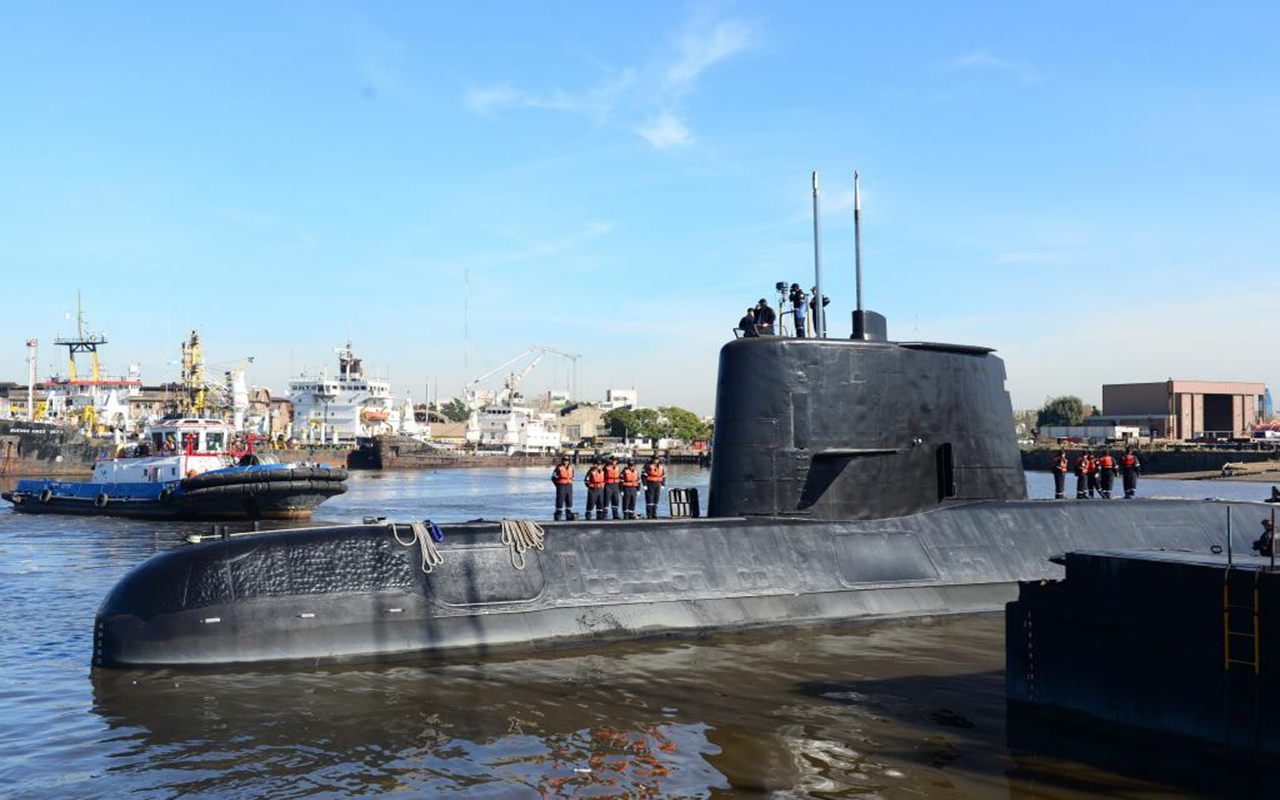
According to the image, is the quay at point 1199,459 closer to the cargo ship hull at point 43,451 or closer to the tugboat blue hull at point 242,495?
the tugboat blue hull at point 242,495

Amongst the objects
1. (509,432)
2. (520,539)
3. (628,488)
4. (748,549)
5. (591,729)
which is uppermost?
(509,432)

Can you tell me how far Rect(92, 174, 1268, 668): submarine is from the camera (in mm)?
11750

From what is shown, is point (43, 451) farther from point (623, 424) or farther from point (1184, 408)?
point (1184, 408)

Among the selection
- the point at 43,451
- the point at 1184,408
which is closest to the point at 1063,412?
the point at 1184,408

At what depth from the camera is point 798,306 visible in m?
15.3

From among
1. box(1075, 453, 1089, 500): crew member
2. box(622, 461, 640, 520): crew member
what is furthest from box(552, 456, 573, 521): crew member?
box(1075, 453, 1089, 500): crew member

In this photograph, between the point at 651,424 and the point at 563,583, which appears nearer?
the point at 563,583

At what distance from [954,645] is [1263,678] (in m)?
5.32

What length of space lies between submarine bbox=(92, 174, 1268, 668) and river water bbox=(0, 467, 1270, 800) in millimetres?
375

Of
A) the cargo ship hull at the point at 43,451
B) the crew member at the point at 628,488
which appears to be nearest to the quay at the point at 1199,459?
the crew member at the point at 628,488

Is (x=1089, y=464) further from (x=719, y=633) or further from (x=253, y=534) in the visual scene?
(x=253, y=534)

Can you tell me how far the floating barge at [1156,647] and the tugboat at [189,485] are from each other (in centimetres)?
2859

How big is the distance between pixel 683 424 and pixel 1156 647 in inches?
4579

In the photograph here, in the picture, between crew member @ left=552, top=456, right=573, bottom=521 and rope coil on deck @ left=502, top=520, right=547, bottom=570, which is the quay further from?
rope coil on deck @ left=502, top=520, right=547, bottom=570
